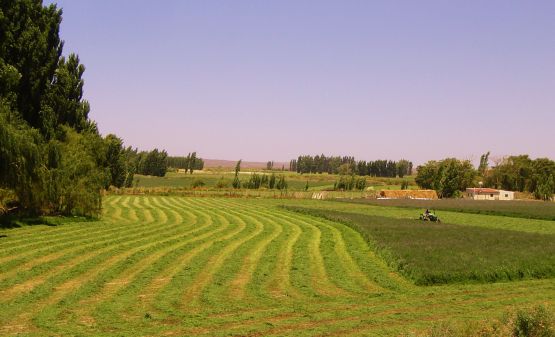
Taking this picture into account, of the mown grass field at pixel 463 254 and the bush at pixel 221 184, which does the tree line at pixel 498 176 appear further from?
the mown grass field at pixel 463 254

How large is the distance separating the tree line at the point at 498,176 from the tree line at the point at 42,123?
363ft

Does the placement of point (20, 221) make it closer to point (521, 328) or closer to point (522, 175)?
point (521, 328)

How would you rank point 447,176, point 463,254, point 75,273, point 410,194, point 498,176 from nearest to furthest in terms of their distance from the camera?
point 75,273, point 463,254, point 410,194, point 447,176, point 498,176

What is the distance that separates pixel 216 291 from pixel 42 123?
29610 mm

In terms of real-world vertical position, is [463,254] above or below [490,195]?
below

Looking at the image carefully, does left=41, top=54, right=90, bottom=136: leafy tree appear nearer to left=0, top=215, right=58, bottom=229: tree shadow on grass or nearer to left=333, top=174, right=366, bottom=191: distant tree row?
left=0, top=215, right=58, bottom=229: tree shadow on grass

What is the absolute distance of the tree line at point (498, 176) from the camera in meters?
136

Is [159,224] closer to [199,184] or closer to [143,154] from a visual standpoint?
[199,184]

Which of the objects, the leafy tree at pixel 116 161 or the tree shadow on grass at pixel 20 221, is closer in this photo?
the tree shadow on grass at pixel 20 221

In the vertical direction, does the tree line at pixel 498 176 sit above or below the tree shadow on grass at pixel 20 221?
above

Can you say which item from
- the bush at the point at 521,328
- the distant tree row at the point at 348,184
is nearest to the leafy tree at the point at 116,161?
the distant tree row at the point at 348,184

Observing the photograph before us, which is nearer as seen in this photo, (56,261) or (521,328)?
(521,328)

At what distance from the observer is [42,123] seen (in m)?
40.9

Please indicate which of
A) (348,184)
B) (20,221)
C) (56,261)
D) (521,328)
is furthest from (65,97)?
(348,184)
